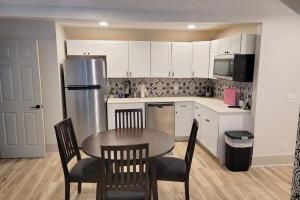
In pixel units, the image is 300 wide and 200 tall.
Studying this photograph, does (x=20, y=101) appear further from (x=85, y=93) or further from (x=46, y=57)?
(x=85, y=93)

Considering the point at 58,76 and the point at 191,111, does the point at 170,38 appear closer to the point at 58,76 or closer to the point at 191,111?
the point at 191,111

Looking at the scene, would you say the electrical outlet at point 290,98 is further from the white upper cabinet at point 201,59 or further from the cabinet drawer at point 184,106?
the cabinet drawer at point 184,106

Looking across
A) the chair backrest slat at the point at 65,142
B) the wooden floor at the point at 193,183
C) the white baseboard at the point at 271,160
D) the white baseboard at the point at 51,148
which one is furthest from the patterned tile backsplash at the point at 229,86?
the white baseboard at the point at 51,148

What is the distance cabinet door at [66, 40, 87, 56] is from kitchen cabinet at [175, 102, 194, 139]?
7.04 ft

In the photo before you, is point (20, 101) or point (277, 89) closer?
point (277, 89)

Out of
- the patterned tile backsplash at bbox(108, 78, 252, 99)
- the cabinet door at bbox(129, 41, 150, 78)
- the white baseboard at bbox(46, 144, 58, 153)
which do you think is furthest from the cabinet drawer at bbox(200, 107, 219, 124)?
the white baseboard at bbox(46, 144, 58, 153)

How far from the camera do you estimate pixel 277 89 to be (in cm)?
347

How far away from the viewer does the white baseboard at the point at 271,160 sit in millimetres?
3611

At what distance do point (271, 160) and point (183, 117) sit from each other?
1.72 meters

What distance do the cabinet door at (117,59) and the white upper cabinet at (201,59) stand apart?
56.5 inches

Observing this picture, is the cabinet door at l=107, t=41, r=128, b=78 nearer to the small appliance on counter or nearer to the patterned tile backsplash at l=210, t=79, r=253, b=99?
the small appliance on counter

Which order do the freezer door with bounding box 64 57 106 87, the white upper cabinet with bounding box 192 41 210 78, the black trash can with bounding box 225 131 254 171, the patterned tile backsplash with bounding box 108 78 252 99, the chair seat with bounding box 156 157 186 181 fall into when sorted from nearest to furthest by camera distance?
the chair seat with bounding box 156 157 186 181, the black trash can with bounding box 225 131 254 171, the freezer door with bounding box 64 57 106 87, the white upper cabinet with bounding box 192 41 210 78, the patterned tile backsplash with bounding box 108 78 252 99

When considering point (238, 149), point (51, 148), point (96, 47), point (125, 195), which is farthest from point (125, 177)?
point (96, 47)

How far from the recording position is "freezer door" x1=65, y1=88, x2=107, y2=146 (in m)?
4.04
